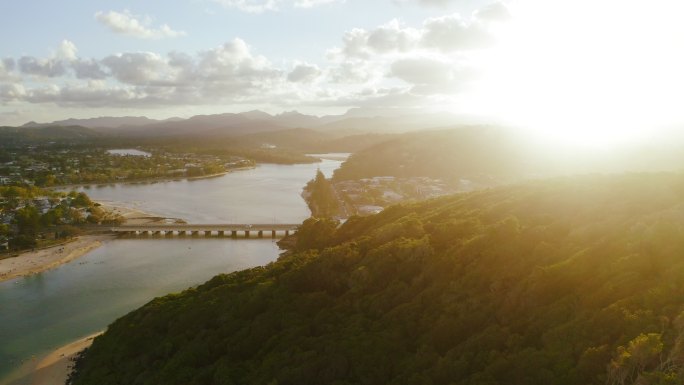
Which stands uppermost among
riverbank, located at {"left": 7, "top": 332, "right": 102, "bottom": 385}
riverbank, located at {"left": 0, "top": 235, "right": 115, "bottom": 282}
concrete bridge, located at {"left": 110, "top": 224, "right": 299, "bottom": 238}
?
concrete bridge, located at {"left": 110, "top": 224, "right": 299, "bottom": 238}

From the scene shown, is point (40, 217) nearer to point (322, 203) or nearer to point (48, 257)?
point (48, 257)

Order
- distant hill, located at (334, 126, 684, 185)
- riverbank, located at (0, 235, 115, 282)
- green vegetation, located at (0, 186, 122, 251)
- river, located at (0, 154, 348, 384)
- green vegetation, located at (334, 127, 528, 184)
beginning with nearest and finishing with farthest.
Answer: river, located at (0, 154, 348, 384)
riverbank, located at (0, 235, 115, 282)
green vegetation, located at (0, 186, 122, 251)
distant hill, located at (334, 126, 684, 185)
green vegetation, located at (334, 127, 528, 184)

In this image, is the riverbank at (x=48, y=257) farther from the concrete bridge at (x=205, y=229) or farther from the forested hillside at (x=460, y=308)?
the forested hillside at (x=460, y=308)

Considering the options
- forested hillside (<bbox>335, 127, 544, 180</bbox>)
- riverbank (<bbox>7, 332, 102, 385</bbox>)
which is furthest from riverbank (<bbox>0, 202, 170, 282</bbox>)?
forested hillside (<bbox>335, 127, 544, 180</bbox>)

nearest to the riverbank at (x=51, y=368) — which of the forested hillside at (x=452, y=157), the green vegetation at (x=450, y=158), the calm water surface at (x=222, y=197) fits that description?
the calm water surface at (x=222, y=197)

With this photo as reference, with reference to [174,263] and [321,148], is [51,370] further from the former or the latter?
[321,148]

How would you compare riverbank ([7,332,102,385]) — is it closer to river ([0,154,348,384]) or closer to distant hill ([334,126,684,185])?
river ([0,154,348,384])

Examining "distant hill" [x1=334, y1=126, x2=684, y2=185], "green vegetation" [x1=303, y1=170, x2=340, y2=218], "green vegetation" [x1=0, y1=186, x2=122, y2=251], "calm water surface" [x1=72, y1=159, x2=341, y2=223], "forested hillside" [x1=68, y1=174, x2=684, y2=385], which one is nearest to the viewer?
"forested hillside" [x1=68, y1=174, x2=684, y2=385]
